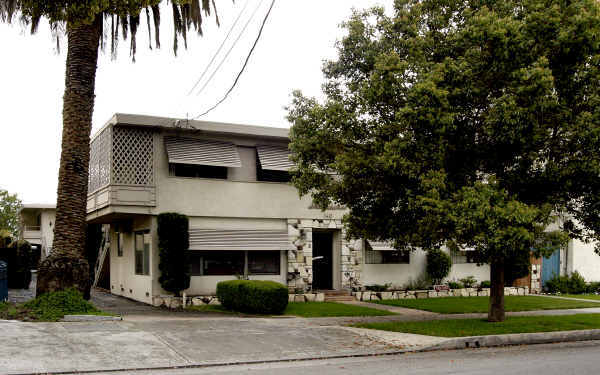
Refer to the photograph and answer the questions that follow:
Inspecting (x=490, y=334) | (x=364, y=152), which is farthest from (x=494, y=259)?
(x=364, y=152)

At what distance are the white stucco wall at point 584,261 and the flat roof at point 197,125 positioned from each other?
47.0ft

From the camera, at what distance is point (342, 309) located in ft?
57.8

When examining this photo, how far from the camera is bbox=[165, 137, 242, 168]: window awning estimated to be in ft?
61.0

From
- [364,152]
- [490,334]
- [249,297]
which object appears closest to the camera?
[490,334]

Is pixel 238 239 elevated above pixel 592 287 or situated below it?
above

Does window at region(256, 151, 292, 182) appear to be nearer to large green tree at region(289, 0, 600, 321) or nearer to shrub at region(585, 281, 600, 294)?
large green tree at region(289, 0, 600, 321)

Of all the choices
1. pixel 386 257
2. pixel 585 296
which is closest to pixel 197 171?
pixel 386 257

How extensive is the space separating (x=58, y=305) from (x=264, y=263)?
774 centimetres

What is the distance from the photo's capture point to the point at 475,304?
19703 mm

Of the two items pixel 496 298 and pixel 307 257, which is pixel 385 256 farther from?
pixel 496 298

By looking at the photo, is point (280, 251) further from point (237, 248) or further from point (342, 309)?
point (342, 309)

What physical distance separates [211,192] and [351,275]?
5877mm

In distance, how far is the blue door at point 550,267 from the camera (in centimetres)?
2497

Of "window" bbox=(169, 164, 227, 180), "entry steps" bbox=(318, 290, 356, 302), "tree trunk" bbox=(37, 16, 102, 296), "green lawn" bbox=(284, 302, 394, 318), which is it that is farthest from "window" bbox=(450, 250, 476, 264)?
"tree trunk" bbox=(37, 16, 102, 296)
